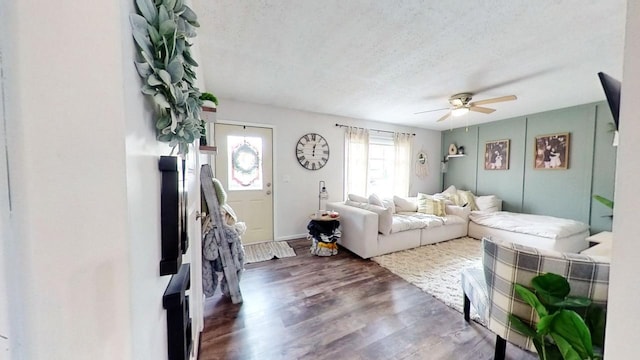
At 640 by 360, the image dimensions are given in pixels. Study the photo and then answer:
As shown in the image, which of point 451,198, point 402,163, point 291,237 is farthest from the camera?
point 402,163

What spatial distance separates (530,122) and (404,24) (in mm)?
4003

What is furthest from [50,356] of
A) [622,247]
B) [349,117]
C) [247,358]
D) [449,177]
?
[449,177]

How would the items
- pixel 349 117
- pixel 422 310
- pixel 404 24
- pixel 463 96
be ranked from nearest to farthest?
pixel 404 24
pixel 422 310
pixel 463 96
pixel 349 117

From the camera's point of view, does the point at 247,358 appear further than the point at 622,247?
Yes

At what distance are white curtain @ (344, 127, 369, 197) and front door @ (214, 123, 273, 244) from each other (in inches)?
59.5

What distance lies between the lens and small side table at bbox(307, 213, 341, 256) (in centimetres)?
314

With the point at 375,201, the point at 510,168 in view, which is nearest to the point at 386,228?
the point at 375,201

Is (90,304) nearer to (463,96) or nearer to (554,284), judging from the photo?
(554,284)

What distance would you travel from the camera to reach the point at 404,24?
162cm

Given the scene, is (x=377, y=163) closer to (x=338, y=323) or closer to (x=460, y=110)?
(x=460, y=110)

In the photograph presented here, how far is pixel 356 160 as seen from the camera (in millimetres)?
4480

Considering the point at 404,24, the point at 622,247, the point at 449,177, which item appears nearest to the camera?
the point at 622,247

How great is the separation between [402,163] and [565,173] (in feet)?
8.46

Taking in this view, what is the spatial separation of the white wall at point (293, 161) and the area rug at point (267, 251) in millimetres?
266
